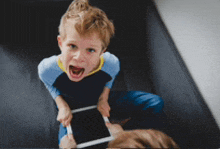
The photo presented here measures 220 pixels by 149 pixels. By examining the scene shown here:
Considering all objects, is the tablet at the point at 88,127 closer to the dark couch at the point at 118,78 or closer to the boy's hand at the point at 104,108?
the boy's hand at the point at 104,108

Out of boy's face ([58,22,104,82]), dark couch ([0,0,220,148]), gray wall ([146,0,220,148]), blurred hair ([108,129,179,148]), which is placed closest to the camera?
blurred hair ([108,129,179,148])

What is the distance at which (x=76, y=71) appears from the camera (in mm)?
696

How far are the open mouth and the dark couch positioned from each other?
44cm

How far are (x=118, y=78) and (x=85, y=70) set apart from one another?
56 cm

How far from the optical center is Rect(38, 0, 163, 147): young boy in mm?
608

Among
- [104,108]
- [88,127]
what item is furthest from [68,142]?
[104,108]

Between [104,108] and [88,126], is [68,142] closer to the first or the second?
[88,126]

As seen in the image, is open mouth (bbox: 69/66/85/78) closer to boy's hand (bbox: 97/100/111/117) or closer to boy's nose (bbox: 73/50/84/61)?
boy's nose (bbox: 73/50/84/61)

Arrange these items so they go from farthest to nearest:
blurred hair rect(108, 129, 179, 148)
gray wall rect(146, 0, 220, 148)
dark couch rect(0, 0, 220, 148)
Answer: dark couch rect(0, 0, 220, 148) < gray wall rect(146, 0, 220, 148) < blurred hair rect(108, 129, 179, 148)

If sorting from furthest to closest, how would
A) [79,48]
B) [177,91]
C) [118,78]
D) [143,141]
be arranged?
1. [118,78]
2. [177,91]
3. [79,48]
4. [143,141]

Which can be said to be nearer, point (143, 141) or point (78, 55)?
point (143, 141)

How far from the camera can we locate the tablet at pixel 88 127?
0.78 metres

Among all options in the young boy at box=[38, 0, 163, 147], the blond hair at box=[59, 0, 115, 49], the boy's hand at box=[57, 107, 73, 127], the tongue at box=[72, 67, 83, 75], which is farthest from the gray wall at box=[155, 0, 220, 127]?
the boy's hand at box=[57, 107, 73, 127]

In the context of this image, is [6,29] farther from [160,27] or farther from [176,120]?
[176,120]
